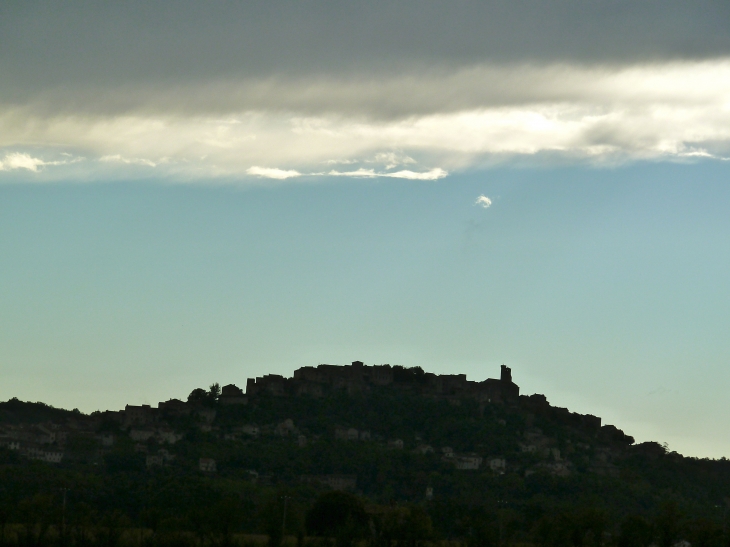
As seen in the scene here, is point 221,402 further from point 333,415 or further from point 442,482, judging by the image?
point 442,482

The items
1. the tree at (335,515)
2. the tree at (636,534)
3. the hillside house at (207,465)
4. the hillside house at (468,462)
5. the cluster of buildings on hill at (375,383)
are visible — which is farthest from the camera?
the cluster of buildings on hill at (375,383)

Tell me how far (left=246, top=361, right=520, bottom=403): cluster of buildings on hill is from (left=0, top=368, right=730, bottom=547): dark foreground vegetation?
1812 millimetres

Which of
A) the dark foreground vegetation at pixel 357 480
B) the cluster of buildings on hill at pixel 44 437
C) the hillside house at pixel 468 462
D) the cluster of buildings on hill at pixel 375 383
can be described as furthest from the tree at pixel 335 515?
the cluster of buildings on hill at pixel 375 383

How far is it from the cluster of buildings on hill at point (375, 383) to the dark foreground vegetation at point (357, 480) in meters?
1.81

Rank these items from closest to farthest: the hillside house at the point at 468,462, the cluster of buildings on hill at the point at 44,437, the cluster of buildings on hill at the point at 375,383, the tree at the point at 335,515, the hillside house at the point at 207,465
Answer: the tree at the point at 335,515 < the hillside house at the point at 207,465 < the cluster of buildings on hill at the point at 44,437 < the hillside house at the point at 468,462 < the cluster of buildings on hill at the point at 375,383

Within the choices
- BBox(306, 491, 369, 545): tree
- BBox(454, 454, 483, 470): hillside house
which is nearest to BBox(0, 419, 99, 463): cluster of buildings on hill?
BBox(454, 454, 483, 470): hillside house

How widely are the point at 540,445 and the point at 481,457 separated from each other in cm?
851

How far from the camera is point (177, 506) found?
262 feet

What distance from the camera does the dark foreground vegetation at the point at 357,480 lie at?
6719 centimetres

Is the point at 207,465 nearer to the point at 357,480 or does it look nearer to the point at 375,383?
the point at 357,480

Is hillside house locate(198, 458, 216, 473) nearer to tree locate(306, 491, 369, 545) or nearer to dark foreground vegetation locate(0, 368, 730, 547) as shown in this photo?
dark foreground vegetation locate(0, 368, 730, 547)

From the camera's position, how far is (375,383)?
5527 inches

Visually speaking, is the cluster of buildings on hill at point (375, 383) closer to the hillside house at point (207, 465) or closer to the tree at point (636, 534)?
the hillside house at point (207, 465)

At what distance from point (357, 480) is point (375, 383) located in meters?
31.8
